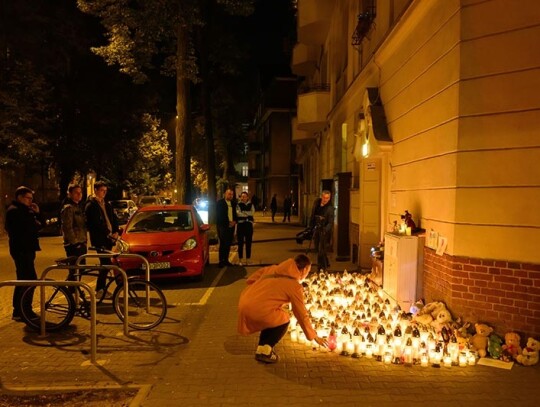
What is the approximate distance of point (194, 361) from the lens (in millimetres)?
5707

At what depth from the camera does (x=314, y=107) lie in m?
19.2

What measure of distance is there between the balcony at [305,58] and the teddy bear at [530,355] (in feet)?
68.1

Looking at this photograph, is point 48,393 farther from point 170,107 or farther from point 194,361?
point 170,107

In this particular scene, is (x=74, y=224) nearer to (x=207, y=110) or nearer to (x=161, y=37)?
(x=161, y=37)

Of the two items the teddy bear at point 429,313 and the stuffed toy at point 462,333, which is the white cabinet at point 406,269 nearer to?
the teddy bear at point 429,313

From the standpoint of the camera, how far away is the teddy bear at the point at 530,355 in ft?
17.9

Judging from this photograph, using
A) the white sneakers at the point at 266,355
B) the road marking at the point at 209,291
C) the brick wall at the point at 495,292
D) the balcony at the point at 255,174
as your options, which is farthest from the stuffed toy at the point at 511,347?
the balcony at the point at 255,174

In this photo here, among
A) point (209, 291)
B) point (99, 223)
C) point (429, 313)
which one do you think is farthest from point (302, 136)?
point (429, 313)

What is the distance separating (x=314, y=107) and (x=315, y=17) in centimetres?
327

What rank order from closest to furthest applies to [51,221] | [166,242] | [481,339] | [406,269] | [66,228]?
[481,339], [406,269], [66,228], [166,242], [51,221]

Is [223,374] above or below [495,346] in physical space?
below

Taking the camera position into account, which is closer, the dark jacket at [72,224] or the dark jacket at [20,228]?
the dark jacket at [20,228]

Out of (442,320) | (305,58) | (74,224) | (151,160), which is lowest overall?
(442,320)

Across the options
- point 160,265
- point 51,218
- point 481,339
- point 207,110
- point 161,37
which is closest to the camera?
point 481,339
